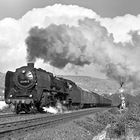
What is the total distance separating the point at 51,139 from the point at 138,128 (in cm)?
320

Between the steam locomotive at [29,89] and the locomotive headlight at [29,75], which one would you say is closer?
the steam locomotive at [29,89]

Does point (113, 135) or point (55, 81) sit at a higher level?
point (55, 81)

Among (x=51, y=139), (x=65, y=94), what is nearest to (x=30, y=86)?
(x=65, y=94)

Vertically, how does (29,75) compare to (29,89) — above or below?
above

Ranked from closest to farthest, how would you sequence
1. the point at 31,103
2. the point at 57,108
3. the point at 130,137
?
the point at 130,137, the point at 31,103, the point at 57,108

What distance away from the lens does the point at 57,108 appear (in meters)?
27.9

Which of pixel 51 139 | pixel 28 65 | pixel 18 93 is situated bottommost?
pixel 51 139

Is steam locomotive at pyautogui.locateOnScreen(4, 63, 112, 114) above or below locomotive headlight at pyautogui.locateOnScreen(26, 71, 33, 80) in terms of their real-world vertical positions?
below

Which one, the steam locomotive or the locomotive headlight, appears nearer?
the steam locomotive

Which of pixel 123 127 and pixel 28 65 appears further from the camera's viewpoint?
pixel 28 65

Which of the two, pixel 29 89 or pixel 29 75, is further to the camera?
pixel 29 75

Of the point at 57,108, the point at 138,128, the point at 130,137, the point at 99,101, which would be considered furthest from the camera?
the point at 99,101

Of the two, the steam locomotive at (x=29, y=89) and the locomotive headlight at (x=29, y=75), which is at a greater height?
the locomotive headlight at (x=29, y=75)

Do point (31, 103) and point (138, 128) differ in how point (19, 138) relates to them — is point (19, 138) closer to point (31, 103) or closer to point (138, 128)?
point (138, 128)
